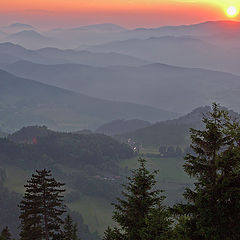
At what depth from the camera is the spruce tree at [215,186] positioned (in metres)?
17.5

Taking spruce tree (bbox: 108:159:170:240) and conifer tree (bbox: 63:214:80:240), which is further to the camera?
conifer tree (bbox: 63:214:80:240)

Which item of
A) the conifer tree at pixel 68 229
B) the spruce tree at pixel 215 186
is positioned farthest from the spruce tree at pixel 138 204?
the conifer tree at pixel 68 229

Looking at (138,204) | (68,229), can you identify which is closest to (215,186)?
(138,204)

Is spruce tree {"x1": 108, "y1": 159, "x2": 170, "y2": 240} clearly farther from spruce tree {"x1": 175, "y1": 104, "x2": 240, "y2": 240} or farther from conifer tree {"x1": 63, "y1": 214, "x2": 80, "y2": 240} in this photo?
conifer tree {"x1": 63, "y1": 214, "x2": 80, "y2": 240}

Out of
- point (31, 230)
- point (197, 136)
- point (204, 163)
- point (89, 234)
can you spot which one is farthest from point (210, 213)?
point (89, 234)

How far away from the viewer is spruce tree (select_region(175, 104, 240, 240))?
1755cm

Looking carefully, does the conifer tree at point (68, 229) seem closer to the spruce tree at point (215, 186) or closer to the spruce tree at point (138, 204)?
the spruce tree at point (138, 204)

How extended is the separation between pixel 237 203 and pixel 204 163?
252 centimetres

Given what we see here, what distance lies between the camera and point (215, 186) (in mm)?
18141

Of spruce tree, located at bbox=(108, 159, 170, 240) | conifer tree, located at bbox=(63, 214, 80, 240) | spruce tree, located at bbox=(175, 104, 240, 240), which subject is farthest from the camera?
conifer tree, located at bbox=(63, 214, 80, 240)

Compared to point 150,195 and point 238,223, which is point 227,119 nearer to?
point 238,223

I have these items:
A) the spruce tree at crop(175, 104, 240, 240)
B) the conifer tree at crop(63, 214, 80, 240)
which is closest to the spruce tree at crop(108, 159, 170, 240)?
the spruce tree at crop(175, 104, 240, 240)

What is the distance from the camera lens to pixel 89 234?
7082 inches

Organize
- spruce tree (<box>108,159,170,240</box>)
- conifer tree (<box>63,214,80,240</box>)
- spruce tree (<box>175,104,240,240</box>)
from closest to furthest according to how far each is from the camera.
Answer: spruce tree (<box>175,104,240,240</box>) < spruce tree (<box>108,159,170,240</box>) < conifer tree (<box>63,214,80,240</box>)
